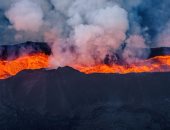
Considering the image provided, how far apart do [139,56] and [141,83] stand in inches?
261

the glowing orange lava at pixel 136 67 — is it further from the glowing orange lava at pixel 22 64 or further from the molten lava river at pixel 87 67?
the glowing orange lava at pixel 22 64

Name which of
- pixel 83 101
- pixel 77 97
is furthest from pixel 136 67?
pixel 83 101

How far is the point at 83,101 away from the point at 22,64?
10705mm

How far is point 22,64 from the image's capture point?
162ft

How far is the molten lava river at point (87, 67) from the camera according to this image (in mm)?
47844

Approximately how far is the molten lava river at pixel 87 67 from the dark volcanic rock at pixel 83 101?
1.82 metres

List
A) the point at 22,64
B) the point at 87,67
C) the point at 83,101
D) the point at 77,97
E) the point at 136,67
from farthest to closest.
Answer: the point at 22,64 < the point at 136,67 < the point at 87,67 < the point at 77,97 < the point at 83,101

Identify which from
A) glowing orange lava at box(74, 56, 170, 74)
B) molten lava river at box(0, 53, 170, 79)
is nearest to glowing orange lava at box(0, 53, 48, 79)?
molten lava river at box(0, 53, 170, 79)

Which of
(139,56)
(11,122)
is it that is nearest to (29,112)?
(11,122)

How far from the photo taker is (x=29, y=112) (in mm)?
39844

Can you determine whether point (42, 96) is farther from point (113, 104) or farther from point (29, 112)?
point (113, 104)

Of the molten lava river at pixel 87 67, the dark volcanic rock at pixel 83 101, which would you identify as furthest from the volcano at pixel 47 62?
the dark volcanic rock at pixel 83 101

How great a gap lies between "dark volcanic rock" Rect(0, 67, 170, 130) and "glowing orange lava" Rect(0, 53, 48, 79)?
2.08 m

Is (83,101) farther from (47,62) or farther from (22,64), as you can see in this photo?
(22,64)
